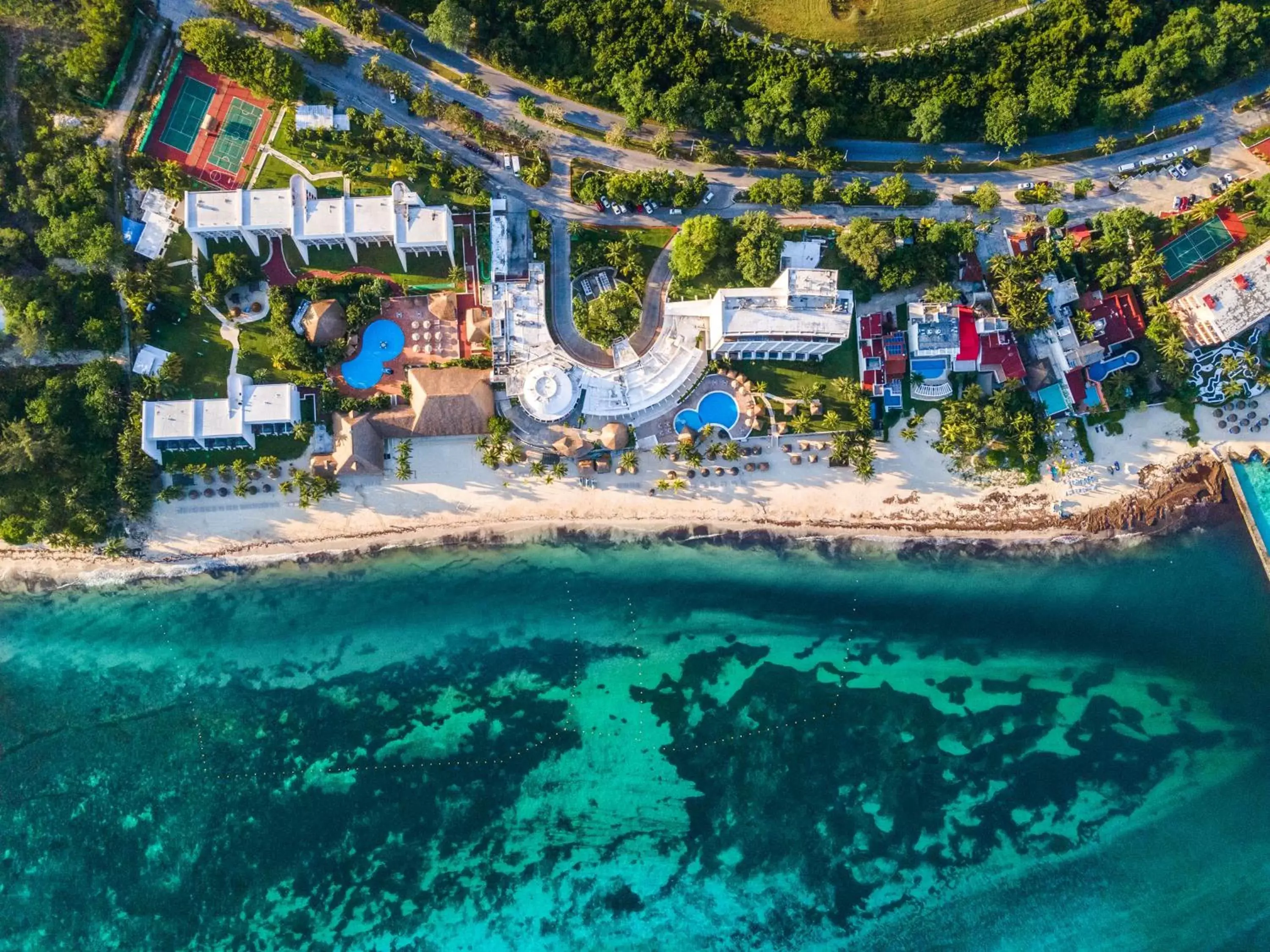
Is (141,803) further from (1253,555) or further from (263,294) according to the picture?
(1253,555)

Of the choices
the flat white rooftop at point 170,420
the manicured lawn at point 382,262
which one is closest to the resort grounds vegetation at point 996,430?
the manicured lawn at point 382,262

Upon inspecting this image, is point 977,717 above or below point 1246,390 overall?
below

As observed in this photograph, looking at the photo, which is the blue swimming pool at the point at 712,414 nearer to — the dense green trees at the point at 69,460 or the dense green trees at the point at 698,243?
the dense green trees at the point at 698,243

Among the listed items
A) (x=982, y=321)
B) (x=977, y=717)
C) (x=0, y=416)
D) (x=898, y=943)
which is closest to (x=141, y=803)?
(x=0, y=416)

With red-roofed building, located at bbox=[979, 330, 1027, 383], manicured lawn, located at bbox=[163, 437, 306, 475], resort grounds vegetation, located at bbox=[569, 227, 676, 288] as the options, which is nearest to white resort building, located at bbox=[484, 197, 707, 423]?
resort grounds vegetation, located at bbox=[569, 227, 676, 288]

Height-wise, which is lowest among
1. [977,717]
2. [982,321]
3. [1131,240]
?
[977,717]

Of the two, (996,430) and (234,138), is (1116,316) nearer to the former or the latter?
(996,430)

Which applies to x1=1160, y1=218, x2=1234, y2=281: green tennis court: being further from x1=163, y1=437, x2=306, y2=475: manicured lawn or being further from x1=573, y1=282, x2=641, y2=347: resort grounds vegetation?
x1=163, y1=437, x2=306, y2=475: manicured lawn

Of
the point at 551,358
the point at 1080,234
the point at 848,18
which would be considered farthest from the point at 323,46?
the point at 1080,234
